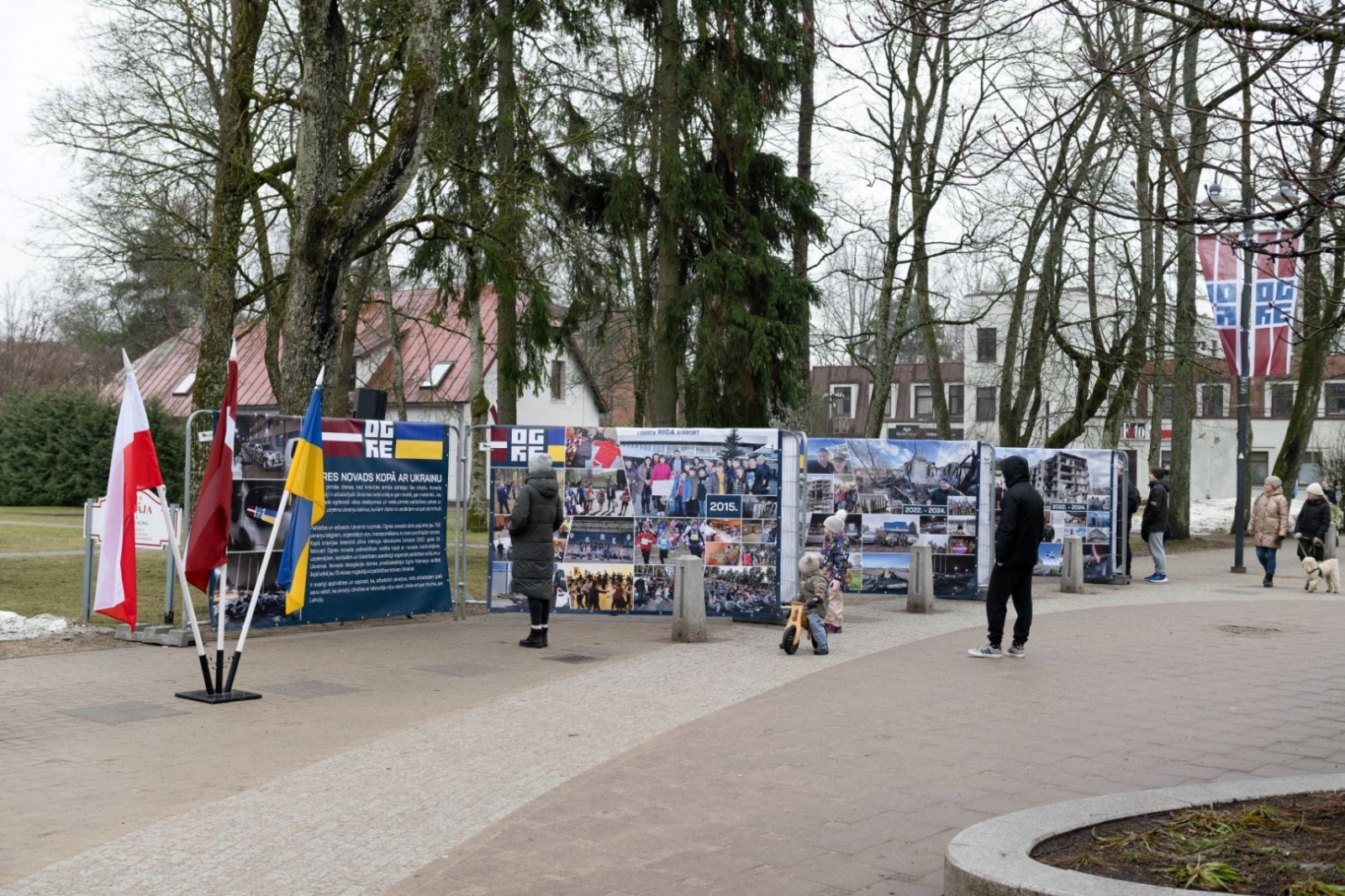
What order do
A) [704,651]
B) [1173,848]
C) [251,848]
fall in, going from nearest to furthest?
[1173,848], [251,848], [704,651]

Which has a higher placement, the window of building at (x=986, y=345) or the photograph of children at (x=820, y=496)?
the window of building at (x=986, y=345)

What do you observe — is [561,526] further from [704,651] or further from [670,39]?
[670,39]

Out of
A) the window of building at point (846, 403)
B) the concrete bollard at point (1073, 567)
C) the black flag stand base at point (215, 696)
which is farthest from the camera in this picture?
the window of building at point (846, 403)

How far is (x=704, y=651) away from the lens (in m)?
12.6

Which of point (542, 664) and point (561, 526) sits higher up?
point (561, 526)

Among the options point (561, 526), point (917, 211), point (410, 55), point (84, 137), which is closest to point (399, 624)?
point (561, 526)

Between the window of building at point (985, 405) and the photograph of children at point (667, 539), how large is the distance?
54715mm

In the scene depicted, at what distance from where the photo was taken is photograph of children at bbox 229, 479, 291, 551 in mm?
12422

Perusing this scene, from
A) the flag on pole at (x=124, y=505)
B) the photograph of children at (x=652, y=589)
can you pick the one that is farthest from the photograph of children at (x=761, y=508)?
the flag on pole at (x=124, y=505)

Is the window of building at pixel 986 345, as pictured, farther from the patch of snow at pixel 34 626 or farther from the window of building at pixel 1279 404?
the patch of snow at pixel 34 626

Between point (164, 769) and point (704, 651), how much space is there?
6.17 m

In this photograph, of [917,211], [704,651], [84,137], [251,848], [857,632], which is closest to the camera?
[251,848]

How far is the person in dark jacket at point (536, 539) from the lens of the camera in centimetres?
1261

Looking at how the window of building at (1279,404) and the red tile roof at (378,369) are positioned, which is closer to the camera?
the red tile roof at (378,369)
